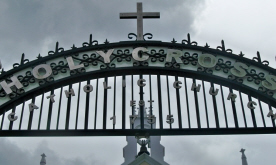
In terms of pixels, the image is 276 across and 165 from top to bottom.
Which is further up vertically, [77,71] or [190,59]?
[190,59]

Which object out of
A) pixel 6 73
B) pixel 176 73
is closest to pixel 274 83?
pixel 176 73

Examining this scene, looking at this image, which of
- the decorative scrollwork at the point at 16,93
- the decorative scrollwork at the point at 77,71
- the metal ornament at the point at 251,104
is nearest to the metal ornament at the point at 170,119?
the metal ornament at the point at 251,104

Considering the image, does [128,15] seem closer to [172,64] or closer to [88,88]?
[172,64]

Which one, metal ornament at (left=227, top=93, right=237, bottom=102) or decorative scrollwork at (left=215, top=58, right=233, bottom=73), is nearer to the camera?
metal ornament at (left=227, top=93, right=237, bottom=102)

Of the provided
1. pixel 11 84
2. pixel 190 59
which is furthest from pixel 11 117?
pixel 190 59

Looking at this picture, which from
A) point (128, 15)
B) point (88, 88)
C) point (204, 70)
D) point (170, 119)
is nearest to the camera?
point (170, 119)

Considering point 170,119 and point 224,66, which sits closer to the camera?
point 170,119

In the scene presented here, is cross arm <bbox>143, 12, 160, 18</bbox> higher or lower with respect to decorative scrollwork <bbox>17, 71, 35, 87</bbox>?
higher

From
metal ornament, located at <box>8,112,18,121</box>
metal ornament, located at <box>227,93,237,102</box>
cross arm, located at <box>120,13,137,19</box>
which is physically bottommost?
metal ornament, located at <box>8,112,18,121</box>

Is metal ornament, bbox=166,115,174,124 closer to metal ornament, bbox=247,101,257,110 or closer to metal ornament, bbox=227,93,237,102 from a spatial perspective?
metal ornament, bbox=227,93,237,102

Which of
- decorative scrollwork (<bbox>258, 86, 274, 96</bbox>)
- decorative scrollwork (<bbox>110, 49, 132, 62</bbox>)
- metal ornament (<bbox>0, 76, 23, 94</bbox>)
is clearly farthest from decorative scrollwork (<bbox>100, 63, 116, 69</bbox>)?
decorative scrollwork (<bbox>258, 86, 274, 96</bbox>)

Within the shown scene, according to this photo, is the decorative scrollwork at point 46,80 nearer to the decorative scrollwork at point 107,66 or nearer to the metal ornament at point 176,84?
the decorative scrollwork at point 107,66

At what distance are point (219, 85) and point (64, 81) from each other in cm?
390

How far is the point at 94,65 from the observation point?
1191 centimetres
